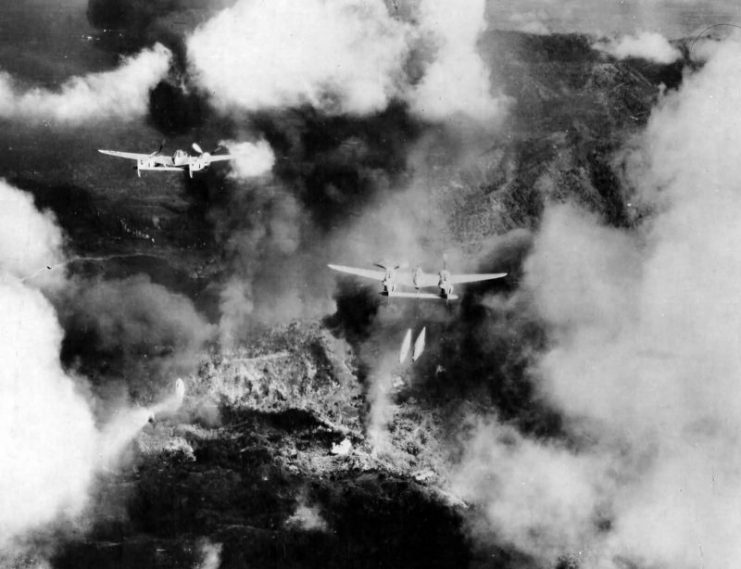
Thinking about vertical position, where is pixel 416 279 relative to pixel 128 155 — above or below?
below

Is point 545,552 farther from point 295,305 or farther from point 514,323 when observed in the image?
point 295,305

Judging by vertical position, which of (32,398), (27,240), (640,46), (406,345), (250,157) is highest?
(640,46)

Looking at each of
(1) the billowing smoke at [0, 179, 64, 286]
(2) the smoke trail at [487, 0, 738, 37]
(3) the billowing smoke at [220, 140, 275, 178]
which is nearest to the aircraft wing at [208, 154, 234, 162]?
(3) the billowing smoke at [220, 140, 275, 178]

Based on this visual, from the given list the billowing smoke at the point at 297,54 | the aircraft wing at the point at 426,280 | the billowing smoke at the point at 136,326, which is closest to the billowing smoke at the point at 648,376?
the aircraft wing at the point at 426,280

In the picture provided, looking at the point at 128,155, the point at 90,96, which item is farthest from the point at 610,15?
the point at 90,96

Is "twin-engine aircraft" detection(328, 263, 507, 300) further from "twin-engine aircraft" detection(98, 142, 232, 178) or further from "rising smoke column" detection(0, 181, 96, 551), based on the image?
"rising smoke column" detection(0, 181, 96, 551)

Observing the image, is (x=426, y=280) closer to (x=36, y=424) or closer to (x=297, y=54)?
(x=297, y=54)
